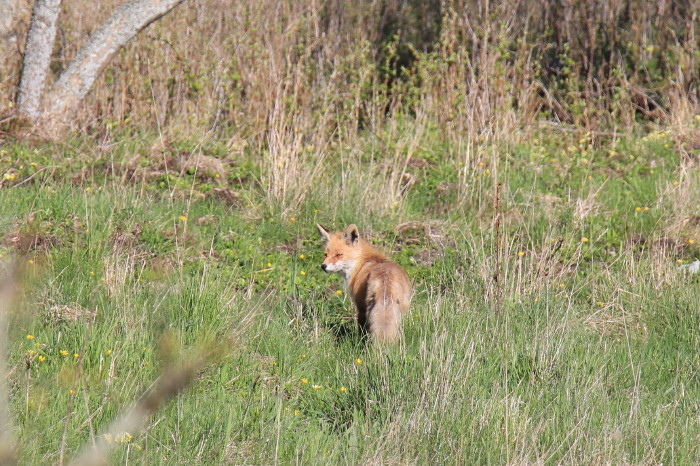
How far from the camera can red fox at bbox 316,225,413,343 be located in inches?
207

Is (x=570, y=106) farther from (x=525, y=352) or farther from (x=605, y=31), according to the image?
(x=525, y=352)

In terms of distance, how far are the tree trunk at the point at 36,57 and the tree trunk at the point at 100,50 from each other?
0.19 meters

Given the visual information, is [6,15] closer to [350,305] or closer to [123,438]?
[350,305]

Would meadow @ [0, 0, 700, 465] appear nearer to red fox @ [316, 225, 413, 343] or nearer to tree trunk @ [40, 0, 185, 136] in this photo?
red fox @ [316, 225, 413, 343]

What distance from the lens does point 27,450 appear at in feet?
11.7

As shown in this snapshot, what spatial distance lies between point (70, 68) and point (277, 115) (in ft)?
7.85

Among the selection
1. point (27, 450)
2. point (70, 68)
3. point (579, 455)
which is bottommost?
point (579, 455)

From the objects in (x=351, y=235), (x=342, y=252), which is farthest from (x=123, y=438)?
(x=351, y=235)

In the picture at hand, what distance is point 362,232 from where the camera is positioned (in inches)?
305

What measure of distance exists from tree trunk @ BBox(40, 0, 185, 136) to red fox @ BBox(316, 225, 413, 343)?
12.7ft

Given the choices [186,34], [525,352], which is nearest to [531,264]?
[525,352]

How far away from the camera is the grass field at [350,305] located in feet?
13.1

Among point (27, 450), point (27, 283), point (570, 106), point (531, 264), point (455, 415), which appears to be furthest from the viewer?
point (570, 106)

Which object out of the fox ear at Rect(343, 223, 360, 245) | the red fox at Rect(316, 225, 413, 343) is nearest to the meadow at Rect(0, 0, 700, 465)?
the red fox at Rect(316, 225, 413, 343)
